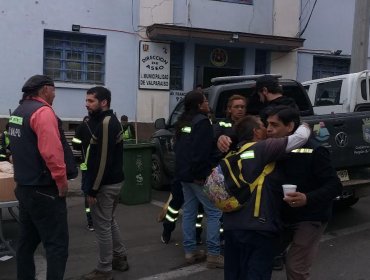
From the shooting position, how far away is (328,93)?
1194cm

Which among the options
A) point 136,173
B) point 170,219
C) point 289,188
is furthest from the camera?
point 136,173

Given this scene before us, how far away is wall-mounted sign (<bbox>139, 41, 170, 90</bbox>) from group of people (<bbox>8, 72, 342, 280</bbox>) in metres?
9.02

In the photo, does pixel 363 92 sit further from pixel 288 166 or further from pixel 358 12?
pixel 288 166

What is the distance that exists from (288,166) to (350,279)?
2.24 meters

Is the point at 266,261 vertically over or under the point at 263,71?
under

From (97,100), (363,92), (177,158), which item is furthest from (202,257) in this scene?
(363,92)

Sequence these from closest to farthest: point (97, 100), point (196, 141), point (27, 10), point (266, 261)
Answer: point (266, 261)
point (97, 100)
point (196, 141)
point (27, 10)

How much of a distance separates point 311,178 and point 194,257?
244 cm

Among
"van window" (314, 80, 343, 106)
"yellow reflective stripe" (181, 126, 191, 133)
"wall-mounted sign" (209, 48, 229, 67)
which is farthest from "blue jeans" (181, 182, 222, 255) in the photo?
"wall-mounted sign" (209, 48, 229, 67)

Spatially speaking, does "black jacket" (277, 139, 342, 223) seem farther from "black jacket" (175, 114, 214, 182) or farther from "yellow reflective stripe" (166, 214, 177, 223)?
"yellow reflective stripe" (166, 214, 177, 223)

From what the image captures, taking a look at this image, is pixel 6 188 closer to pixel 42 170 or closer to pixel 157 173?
pixel 42 170

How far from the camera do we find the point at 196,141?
492 cm

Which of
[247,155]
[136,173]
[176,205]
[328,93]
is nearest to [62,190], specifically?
[247,155]

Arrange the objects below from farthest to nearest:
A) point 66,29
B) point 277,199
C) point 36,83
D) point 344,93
Result: point 66,29, point 344,93, point 36,83, point 277,199
